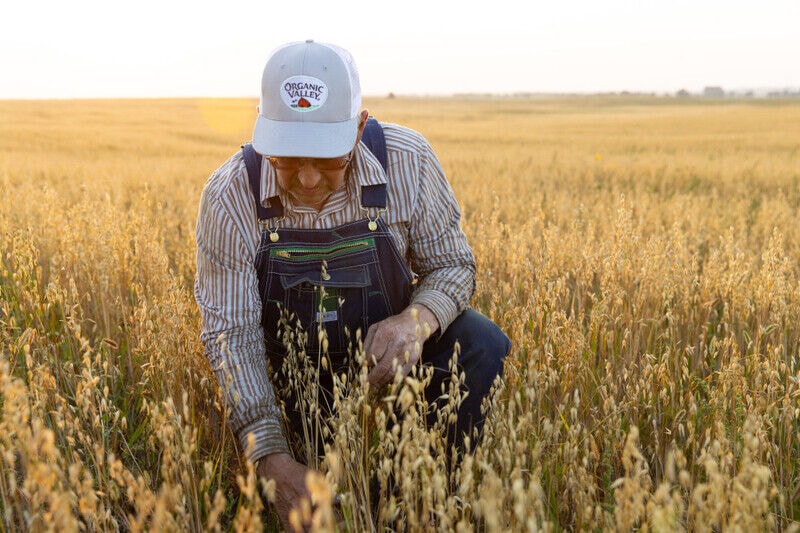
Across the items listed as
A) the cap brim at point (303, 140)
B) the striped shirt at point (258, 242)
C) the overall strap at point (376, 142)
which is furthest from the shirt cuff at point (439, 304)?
the cap brim at point (303, 140)

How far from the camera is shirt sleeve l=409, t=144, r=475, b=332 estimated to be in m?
2.44

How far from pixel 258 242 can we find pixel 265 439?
2.14ft

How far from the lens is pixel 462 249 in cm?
254

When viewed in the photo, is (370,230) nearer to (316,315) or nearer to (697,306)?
(316,315)

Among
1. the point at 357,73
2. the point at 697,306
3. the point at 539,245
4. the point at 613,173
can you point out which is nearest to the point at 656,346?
the point at 697,306

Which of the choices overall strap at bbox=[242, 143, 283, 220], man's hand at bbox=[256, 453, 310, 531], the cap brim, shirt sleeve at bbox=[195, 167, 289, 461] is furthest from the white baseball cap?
man's hand at bbox=[256, 453, 310, 531]

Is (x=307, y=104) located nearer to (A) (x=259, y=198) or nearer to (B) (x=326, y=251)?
(A) (x=259, y=198)

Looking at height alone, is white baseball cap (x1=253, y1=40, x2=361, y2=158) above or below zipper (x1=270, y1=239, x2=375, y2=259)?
above

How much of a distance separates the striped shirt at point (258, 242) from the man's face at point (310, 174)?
8cm

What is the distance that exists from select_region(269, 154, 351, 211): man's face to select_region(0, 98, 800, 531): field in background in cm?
55

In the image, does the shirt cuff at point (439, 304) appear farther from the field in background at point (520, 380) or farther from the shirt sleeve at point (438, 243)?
the field in background at point (520, 380)

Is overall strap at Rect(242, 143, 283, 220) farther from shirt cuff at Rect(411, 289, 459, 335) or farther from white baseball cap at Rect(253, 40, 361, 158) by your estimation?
shirt cuff at Rect(411, 289, 459, 335)

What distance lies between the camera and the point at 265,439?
1987 millimetres

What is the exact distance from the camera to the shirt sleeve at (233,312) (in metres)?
2.07
